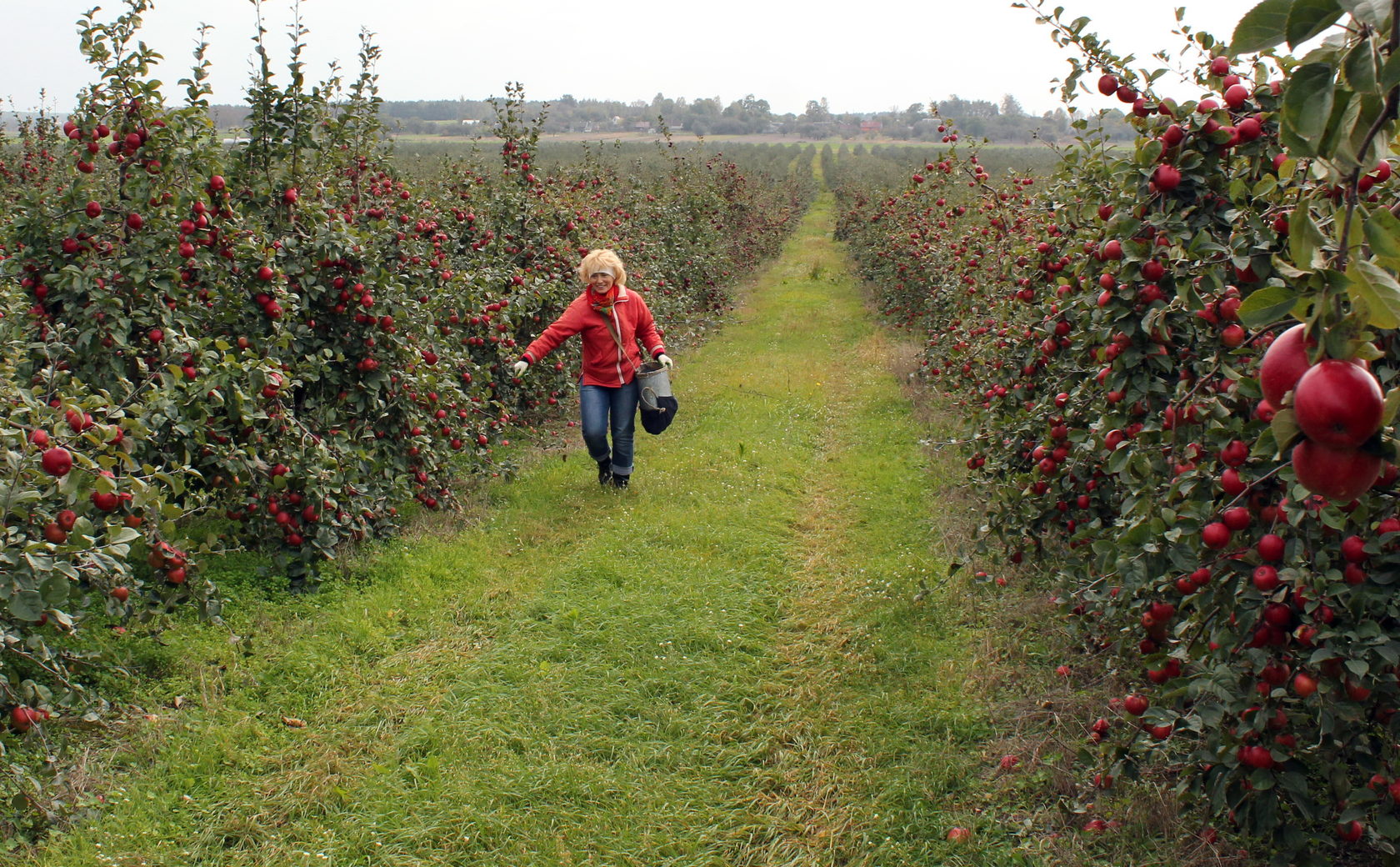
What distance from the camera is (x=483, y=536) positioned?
5.42 metres

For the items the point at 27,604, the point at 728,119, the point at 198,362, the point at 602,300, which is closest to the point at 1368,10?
the point at 27,604

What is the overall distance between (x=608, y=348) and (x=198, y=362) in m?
2.58

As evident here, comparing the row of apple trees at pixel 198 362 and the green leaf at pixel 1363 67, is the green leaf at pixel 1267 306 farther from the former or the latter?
the row of apple trees at pixel 198 362

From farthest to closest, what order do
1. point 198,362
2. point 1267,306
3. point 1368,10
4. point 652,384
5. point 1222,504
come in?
point 652,384 < point 198,362 < point 1222,504 < point 1267,306 < point 1368,10

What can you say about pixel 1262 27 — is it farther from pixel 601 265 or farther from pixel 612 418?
pixel 612 418

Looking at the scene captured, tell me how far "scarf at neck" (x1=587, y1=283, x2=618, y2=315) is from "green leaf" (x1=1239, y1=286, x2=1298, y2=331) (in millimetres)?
5229

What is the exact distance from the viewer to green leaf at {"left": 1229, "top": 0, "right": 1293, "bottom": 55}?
76 cm

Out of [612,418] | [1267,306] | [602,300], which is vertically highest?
[1267,306]

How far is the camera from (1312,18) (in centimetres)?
74

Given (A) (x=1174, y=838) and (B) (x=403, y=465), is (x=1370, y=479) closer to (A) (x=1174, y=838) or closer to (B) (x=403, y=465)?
(A) (x=1174, y=838)

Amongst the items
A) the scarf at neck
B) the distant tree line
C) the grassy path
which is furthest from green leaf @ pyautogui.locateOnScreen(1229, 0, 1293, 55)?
the distant tree line

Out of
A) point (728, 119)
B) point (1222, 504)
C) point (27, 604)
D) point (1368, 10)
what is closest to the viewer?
point (1368, 10)

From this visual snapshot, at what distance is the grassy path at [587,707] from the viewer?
3021 mm

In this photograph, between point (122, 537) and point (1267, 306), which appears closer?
point (1267, 306)
